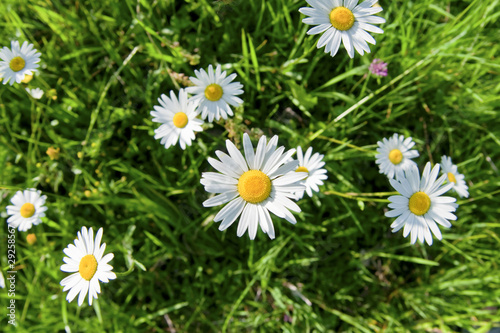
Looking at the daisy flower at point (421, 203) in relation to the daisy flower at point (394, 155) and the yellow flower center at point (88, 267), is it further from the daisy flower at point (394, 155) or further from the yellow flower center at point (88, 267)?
the yellow flower center at point (88, 267)

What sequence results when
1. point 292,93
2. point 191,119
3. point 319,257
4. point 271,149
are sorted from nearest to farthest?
point 271,149, point 191,119, point 292,93, point 319,257

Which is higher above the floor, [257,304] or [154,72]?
[154,72]

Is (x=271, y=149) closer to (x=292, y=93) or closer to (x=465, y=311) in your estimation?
(x=292, y=93)

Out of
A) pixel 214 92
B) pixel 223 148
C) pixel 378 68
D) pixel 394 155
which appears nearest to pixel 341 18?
pixel 378 68

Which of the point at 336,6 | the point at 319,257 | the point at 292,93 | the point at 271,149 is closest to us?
the point at 271,149

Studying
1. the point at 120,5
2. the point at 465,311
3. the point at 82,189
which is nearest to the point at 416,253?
the point at 465,311

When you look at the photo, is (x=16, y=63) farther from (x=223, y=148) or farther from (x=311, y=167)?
(x=311, y=167)
